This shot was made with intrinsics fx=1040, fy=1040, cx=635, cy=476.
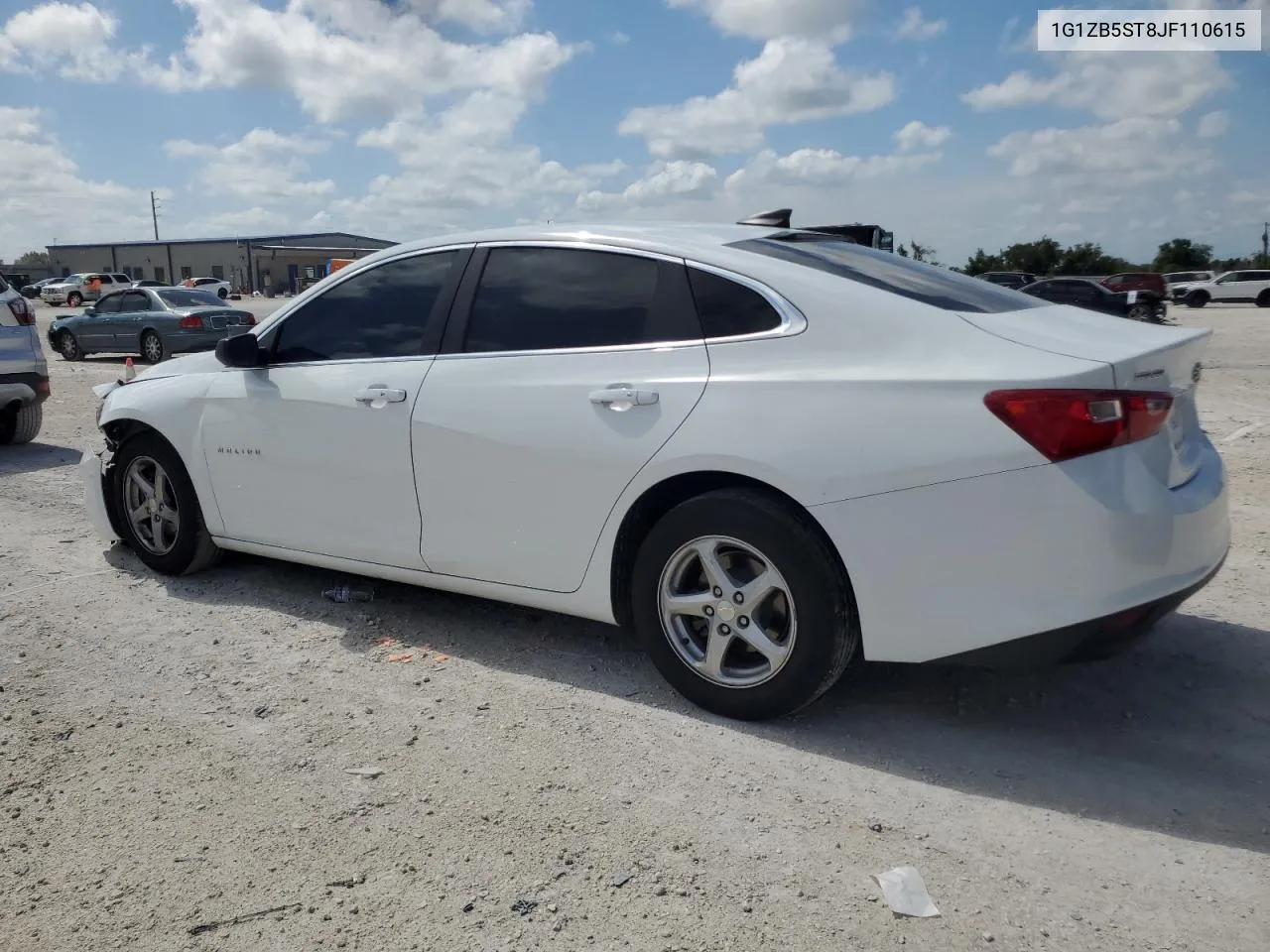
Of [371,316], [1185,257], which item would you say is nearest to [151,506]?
[371,316]

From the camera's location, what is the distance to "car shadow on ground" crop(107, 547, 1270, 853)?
3.02 m

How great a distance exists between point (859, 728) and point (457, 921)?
1543mm

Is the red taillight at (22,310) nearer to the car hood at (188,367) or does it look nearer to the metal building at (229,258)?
the car hood at (188,367)

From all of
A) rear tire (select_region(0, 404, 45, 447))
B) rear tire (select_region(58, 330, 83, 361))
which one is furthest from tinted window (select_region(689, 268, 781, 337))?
rear tire (select_region(58, 330, 83, 361))

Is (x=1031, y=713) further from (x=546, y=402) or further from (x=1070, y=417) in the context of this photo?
(x=546, y=402)

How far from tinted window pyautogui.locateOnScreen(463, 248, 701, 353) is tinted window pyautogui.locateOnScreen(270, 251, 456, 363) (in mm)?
279

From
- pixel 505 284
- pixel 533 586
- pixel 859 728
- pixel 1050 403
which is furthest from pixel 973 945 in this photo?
pixel 505 284

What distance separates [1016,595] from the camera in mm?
2910

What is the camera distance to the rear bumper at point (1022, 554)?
2838 mm

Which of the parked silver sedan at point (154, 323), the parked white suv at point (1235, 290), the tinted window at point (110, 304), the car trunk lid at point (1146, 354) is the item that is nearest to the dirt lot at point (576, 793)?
the car trunk lid at point (1146, 354)

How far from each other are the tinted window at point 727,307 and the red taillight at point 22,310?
788 cm

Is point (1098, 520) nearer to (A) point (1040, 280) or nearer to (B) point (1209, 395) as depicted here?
(B) point (1209, 395)

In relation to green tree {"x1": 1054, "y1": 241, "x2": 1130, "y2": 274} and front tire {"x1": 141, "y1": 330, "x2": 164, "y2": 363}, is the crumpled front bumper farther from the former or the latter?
green tree {"x1": 1054, "y1": 241, "x2": 1130, "y2": 274}

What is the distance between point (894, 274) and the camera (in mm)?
3646
